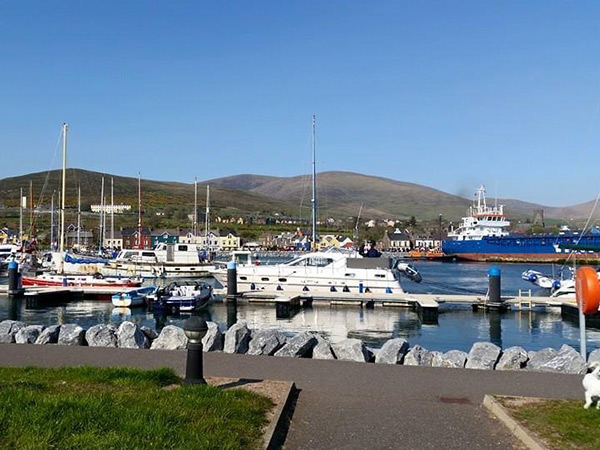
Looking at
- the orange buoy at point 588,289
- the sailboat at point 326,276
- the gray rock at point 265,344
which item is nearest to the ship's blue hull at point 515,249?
the sailboat at point 326,276

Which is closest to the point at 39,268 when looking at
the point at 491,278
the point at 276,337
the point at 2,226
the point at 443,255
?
the point at 491,278

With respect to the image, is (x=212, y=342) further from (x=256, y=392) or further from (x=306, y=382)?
(x=256, y=392)

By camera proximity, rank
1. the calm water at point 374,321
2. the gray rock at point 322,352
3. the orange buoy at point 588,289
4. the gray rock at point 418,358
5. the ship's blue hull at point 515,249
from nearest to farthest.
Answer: the orange buoy at point 588,289 → the gray rock at point 418,358 → the gray rock at point 322,352 → the calm water at point 374,321 → the ship's blue hull at point 515,249

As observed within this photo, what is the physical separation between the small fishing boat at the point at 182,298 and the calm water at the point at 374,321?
66 centimetres

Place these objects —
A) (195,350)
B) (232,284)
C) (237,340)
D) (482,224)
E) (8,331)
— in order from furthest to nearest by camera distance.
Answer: (482,224) < (232,284) < (8,331) < (237,340) < (195,350)

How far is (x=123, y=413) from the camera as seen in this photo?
7.55 meters

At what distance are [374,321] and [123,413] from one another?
86.0ft

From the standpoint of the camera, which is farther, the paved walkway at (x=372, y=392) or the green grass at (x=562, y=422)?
the paved walkway at (x=372, y=392)

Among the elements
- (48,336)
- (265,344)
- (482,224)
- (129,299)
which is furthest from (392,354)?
(482,224)

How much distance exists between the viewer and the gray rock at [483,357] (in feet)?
45.1

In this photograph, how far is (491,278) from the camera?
3722 cm

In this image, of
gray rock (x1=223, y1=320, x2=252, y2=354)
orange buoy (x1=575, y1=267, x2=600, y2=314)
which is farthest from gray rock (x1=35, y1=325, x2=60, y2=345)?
orange buoy (x1=575, y1=267, x2=600, y2=314)

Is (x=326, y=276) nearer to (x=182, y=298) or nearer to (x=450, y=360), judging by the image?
(x=182, y=298)

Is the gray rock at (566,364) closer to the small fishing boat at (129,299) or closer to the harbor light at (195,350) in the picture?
the harbor light at (195,350)
